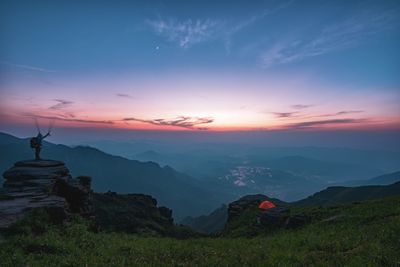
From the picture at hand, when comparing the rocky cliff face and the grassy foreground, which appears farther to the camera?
the rocky cliff face

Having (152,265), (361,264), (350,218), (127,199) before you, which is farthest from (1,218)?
(127,199)

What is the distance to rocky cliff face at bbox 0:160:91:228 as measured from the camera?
2175 centimetres

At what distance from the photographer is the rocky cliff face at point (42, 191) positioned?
71.4ft

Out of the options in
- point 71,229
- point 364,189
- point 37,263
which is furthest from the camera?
point 364,189

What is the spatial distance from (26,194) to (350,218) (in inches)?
1043

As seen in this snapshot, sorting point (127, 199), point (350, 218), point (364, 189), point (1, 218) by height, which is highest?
point (1, 218)

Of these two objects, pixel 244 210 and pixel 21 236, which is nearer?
pixel 21 236

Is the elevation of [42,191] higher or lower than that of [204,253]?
higher

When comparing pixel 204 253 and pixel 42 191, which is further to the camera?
pixel 42 191

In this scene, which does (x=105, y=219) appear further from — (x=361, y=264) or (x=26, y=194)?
(x=361, y=264)

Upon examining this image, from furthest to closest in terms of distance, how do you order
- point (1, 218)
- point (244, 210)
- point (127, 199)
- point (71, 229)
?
point (127, 199), point (244, 210), point (71, 229), point (1, 218)

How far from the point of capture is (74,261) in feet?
42.3

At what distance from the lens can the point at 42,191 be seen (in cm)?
2684

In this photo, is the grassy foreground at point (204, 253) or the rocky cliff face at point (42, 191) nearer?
the grassy foreground at point (204, 253)
